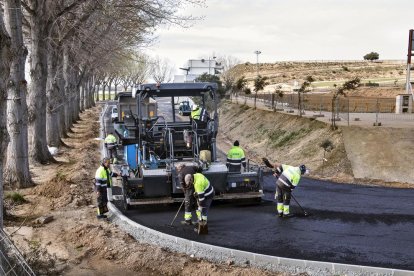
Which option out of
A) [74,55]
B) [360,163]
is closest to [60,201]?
[360,163]

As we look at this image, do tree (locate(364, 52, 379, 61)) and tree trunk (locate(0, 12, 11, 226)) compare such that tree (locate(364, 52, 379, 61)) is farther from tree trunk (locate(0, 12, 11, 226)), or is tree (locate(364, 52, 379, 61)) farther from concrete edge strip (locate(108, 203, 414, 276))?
tree trunk (locate(0, 12, 11, 226))

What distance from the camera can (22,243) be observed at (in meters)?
9.56

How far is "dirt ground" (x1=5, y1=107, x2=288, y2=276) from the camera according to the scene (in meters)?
8.39

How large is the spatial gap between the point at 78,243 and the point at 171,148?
136 inches

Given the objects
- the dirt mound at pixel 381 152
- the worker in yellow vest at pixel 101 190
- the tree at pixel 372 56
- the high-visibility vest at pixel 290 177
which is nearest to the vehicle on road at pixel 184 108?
the worker in yellow vest at pixel 101 190

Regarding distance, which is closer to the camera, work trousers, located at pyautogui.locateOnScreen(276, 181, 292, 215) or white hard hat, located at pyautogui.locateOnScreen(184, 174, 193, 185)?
white hard hat, located at pyautogui.locateOnScreen(184, 174, 193, 185)

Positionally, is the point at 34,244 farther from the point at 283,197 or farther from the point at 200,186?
the point at 283,197

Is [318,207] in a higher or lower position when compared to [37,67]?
lower

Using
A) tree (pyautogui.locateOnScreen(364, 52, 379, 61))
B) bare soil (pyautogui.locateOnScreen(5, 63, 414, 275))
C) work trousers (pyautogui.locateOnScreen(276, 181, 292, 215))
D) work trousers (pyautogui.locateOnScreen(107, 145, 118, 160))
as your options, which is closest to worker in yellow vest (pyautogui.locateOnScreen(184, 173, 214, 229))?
bare soil (pyautogui.locateOnScreen(5, 63, 414, 275))

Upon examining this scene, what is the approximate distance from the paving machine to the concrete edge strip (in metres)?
1.50

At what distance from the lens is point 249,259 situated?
8359mm

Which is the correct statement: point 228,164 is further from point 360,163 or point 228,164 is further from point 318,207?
point 360,163

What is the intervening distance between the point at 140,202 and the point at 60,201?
8.63 feet

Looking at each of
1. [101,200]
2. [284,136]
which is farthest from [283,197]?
[284,136]
